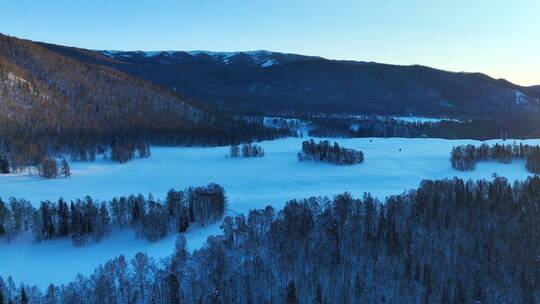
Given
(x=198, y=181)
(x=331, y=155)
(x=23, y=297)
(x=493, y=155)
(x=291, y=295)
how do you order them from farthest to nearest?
(x=493, y=155) < (x=331, y=155) < (x=198, y=181) < (x=291, y=295) < (x=23, y=297)

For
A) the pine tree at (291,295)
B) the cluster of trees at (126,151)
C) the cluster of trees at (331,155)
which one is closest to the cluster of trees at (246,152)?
the cluster of trees at (331,155)

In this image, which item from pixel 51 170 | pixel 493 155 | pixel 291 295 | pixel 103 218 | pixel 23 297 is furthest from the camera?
pixel 493 155

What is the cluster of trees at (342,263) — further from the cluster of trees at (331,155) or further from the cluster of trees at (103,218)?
the cluster of trees at (331,155)

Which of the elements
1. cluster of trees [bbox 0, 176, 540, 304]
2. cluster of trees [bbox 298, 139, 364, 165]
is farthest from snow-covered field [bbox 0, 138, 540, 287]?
cluster of trees [bbox 0, 176, 540, 304]

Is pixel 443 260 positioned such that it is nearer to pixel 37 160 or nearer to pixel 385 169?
pixel 385 169

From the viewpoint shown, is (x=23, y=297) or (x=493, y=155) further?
(x=493, y=155)

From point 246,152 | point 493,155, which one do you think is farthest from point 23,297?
point 493,155

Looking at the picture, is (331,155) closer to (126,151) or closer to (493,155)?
(493,155)

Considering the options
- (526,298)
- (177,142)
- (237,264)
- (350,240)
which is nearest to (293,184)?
(350,240)
